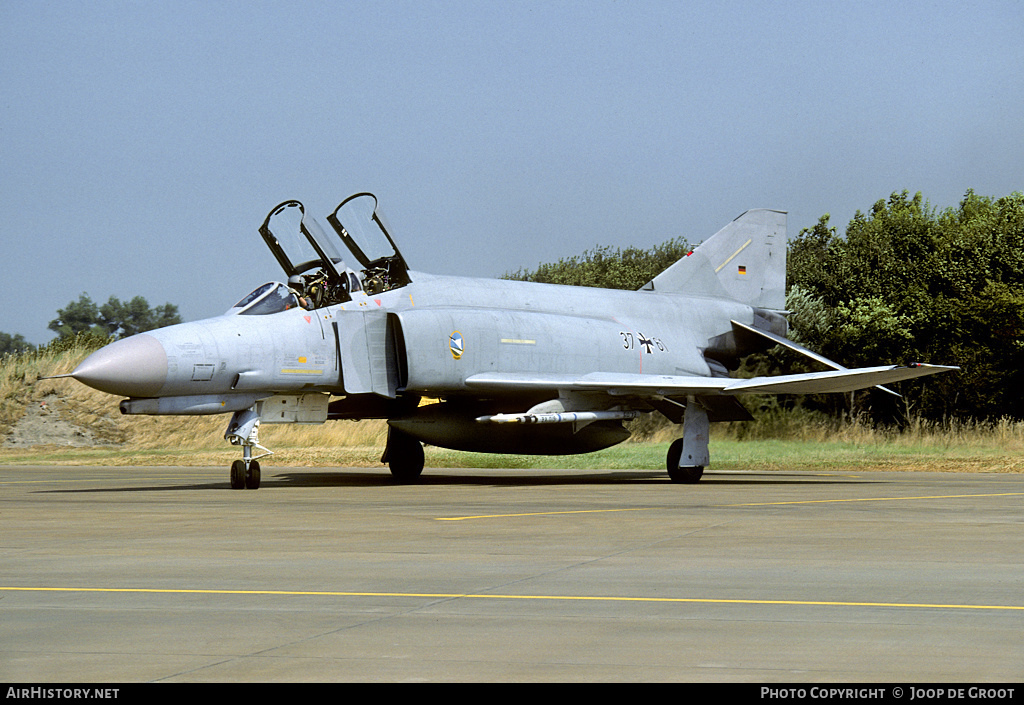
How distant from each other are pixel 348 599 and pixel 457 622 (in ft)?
3.19

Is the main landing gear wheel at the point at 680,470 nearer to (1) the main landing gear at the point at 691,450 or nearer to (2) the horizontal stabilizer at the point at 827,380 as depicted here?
(1) the main landing gear at the point at 691,450

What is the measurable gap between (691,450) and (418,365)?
4619mm

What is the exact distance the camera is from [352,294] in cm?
1814

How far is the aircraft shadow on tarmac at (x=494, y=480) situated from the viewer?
17.7 metres

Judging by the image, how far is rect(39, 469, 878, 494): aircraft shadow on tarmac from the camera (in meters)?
17.7

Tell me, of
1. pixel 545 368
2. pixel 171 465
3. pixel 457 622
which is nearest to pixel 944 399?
pixel 545 368

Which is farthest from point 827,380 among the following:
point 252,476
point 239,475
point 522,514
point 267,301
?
point 239,475

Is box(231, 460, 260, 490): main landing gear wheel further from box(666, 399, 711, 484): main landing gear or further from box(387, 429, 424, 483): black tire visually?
box(666, 399, 711, 484): main landing gear

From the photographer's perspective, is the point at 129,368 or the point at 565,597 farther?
the point at 129,368

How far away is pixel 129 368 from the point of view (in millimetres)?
15156

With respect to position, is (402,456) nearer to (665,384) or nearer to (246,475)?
(246,475)

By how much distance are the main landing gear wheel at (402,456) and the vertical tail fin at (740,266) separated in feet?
21.0

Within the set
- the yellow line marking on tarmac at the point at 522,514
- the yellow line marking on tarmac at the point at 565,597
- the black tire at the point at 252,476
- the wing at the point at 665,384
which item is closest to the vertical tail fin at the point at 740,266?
the wing at the point at 665,384

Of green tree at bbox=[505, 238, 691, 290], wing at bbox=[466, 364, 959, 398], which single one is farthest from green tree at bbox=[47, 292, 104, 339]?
wing at bbox=[466, 364, 959, 398]
